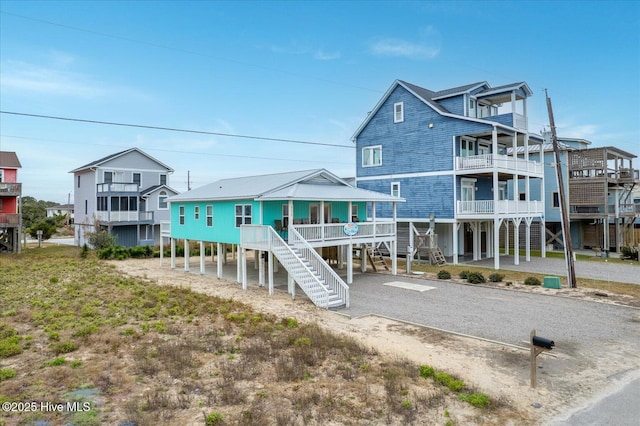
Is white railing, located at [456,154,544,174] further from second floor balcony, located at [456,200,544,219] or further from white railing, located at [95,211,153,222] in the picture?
white railing, located at [95,211,153,222]

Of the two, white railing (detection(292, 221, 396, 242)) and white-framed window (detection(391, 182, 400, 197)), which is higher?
white-framed window (detection(391, 182, 400, 197))

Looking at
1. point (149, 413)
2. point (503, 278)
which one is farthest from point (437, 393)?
point (503, 278)

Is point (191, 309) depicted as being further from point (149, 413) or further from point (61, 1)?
point (61, 1)

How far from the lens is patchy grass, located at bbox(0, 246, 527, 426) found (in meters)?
6.45

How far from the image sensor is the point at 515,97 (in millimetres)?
25938

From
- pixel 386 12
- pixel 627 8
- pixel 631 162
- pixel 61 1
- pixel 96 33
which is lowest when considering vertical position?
pixel 631 162

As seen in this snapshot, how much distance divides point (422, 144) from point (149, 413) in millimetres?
24129

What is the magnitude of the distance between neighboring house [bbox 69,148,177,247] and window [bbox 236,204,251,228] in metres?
20.7

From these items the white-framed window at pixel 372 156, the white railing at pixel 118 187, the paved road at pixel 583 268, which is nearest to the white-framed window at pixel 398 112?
the white-framed window at pixel 372 156

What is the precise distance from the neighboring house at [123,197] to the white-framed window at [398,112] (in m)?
23.3

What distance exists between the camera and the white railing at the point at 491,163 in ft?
78.2

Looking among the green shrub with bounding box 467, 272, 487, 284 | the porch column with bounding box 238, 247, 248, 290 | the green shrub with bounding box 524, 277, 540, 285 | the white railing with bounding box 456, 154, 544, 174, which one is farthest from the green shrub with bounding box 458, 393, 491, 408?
the white railing with bounding box 456, 154, 544, 174

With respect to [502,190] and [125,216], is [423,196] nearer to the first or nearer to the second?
[502,190]

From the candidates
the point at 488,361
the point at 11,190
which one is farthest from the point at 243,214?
the point at 11,190
